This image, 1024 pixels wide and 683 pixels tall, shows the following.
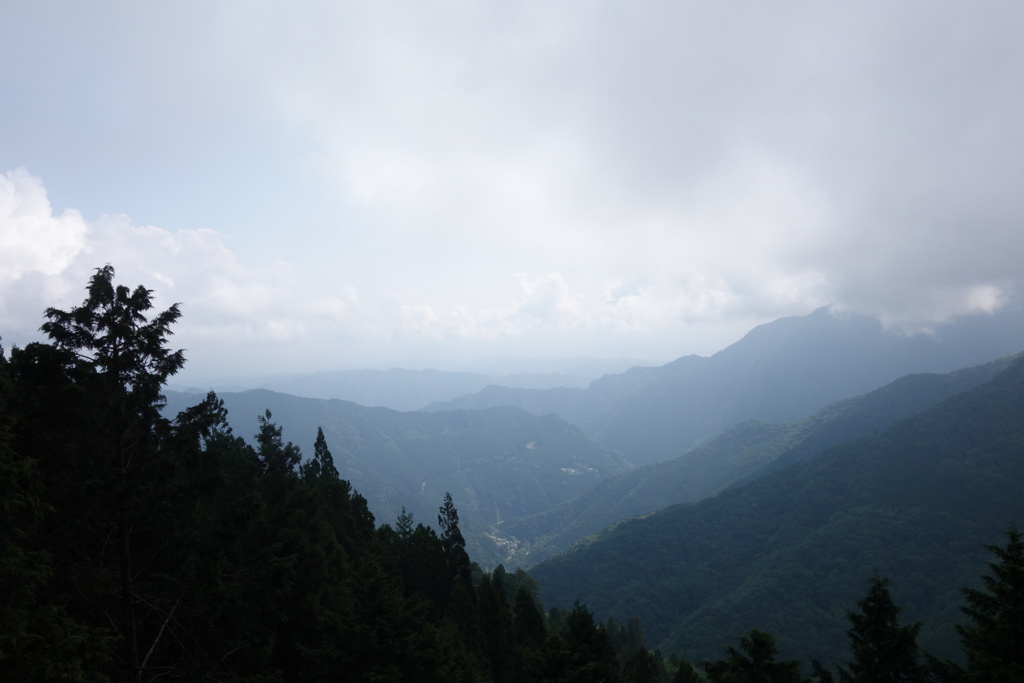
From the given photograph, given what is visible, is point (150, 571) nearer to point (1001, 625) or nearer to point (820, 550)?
point (1001, 625)

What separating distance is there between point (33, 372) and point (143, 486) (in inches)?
149

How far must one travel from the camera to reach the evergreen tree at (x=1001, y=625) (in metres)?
13.7

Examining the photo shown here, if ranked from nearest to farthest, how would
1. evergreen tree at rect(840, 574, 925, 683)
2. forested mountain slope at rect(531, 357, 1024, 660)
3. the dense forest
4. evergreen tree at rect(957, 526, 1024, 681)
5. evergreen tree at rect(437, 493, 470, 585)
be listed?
1. the dense forest
2. evergreen tree at rect(957, 526, 1024, 681)
3. evergreen tree at rect(840, 574, 925, 683)
4. evergreen tree at rect(437, 493, 470, 585)
5. forested mountain slope at rect(531, 357, 1024, 660)

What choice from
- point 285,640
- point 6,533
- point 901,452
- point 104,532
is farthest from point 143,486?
point 901,452

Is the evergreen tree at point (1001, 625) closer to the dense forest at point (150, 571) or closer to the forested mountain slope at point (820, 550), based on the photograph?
the dense forest at point (150, 571)

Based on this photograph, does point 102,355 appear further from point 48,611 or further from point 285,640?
point 285,640

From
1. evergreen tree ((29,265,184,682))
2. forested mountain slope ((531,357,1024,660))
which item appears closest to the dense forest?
evergreen tree ((29,265,184,682))

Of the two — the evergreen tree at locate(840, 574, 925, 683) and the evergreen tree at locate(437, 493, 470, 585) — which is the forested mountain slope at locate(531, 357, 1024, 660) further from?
the evergreen tree at locate(840, 574, 925, 683)

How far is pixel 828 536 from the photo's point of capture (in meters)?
155

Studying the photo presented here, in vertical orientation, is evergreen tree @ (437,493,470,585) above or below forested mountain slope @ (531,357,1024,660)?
above

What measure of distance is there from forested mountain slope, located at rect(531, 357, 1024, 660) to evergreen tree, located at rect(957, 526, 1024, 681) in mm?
112265

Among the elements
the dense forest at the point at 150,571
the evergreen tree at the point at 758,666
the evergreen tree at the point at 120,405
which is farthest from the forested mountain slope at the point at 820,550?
the evergreen tree at the point at 120,405

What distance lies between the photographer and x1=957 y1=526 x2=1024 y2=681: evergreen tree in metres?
13.7

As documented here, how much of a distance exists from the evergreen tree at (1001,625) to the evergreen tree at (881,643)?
1.46m
